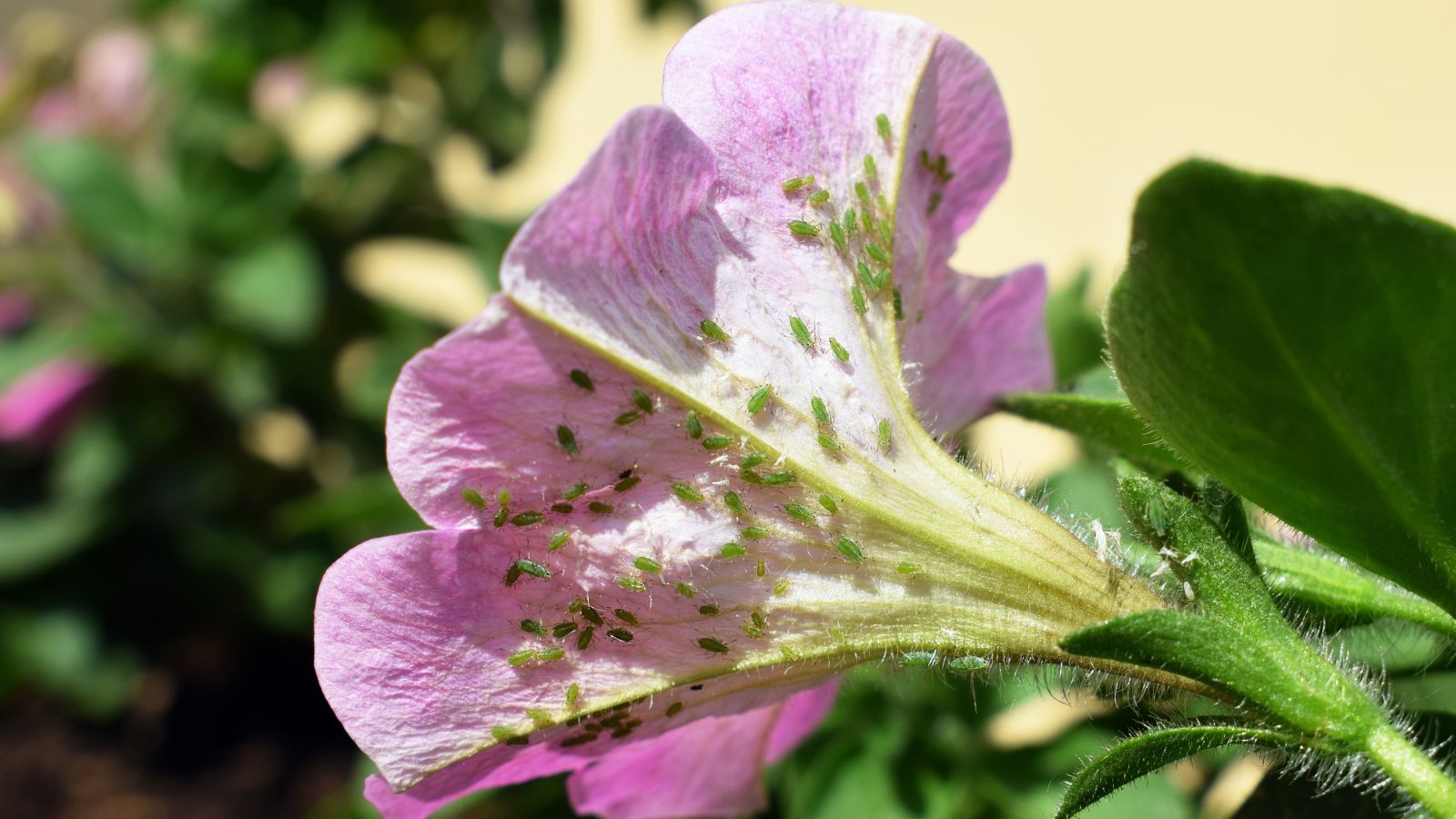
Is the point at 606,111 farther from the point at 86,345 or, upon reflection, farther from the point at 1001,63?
the point at 86,345

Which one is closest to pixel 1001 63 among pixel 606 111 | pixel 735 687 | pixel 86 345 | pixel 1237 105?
pixel 1237 105

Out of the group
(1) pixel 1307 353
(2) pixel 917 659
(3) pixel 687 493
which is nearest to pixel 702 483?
(3) pixel 687 493

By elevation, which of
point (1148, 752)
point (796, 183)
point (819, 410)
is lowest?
point (1148, 752)

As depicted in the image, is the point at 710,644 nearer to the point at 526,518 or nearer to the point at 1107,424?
the point at 526,518

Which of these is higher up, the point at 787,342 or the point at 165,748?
the point at 787,342

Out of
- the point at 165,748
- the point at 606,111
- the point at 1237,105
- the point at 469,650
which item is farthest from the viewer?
the point at 606,111

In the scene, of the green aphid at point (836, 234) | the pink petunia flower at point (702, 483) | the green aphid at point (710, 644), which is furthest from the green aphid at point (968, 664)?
the green aphid at point (836, 234)

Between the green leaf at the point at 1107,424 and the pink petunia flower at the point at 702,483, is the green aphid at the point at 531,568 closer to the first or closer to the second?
the pink petunia flower at the point at 702,483
